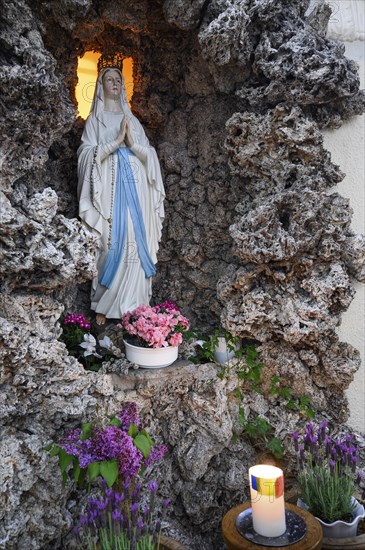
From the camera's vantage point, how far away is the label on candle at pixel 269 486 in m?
1.75

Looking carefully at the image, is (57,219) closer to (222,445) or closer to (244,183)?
(244,183)

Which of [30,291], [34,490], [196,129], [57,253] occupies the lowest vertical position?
[34,490]

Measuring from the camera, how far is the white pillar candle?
69.3 inches

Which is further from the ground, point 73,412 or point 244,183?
point 244,183

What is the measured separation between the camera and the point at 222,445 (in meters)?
2.72

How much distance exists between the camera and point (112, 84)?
3.12m

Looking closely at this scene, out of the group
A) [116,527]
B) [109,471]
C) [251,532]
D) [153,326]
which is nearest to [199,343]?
[153,326]

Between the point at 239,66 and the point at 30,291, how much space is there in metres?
1.72

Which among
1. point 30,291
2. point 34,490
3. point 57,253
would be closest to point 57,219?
point 57,253

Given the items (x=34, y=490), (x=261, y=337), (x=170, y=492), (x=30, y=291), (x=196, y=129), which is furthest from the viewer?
(x=196, y=129)

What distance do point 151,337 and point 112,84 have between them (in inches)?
60.3

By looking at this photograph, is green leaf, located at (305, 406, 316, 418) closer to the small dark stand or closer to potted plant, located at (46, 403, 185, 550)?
the small dark stand

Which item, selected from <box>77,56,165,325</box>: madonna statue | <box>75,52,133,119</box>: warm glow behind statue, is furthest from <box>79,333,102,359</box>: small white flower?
<box>75,52,133,119</box>: warm glow behind statue

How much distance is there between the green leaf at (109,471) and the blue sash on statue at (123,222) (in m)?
1.23
